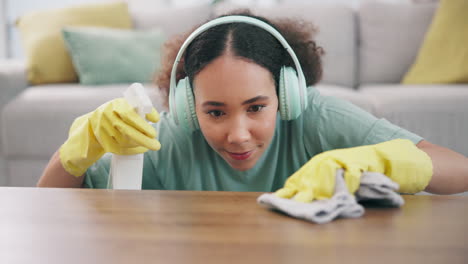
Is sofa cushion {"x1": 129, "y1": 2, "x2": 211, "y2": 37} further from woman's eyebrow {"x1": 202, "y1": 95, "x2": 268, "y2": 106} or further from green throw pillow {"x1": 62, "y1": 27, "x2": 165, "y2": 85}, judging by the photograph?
woman's eyebrow {"x1": 202, "y1": 95, "x2": 268, "y2": 106}

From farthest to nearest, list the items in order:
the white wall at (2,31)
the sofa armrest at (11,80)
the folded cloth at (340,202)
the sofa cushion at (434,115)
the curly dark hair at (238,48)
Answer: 1. the white wall at (2,31)
2. the sofa armrest at (11,80)
3. the sofa cushion at (434,115)
4. the curly dark hair at (238,48)
5. the folded cloth at (340,202)

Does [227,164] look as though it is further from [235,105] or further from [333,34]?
[333,34]

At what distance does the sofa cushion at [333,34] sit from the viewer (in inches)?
104

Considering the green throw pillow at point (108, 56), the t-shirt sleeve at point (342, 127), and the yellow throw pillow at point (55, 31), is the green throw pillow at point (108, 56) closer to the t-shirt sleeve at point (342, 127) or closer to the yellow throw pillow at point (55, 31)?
the yellow throw pillow at point (55, 31)

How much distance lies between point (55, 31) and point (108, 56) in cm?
36

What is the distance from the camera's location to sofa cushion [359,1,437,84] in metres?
2.68

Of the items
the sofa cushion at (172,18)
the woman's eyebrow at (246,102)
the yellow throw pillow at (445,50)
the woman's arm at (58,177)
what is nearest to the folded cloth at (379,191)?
the woman's eyebrow at (246,102)

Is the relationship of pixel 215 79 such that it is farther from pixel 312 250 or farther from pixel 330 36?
pixel 330 36

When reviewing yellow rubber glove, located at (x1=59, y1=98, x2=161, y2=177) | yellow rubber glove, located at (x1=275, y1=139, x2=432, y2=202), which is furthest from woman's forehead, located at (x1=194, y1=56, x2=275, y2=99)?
yellow rubber glove, located at (x1=275, y1=139, x2=432, y2=202)

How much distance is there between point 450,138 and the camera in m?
2.04

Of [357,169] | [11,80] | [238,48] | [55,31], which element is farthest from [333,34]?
[357,169]

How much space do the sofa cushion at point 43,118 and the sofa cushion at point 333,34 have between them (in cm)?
87

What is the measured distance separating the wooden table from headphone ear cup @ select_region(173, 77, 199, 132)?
12.5 inches

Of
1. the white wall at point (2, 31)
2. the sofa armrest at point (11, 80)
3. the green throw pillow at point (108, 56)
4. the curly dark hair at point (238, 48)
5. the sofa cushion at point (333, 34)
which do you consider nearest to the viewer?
the curly dark hair at point (238, 48)
